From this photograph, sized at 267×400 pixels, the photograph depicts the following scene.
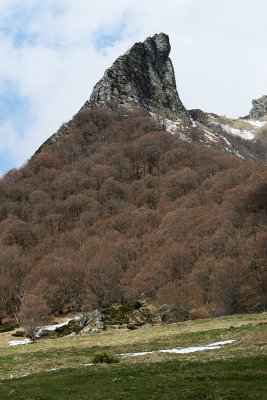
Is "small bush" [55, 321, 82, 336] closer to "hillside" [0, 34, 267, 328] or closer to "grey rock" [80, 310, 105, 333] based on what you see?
"grey rock" [80, 310, 105, 333]

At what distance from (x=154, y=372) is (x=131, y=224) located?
11320 centimetres

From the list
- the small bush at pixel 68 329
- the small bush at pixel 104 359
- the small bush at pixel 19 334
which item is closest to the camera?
the small bush at pixel 104 359

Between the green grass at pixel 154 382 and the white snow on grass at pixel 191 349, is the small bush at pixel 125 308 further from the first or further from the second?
the green grass at pixel 154 382

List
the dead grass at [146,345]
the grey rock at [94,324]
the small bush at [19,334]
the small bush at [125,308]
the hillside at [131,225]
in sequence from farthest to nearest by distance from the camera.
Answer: the hillside at [131,225]
the small bush at [125,308]
the small bush at [19,334]
the grey rock at [94,324]
the dead grass at [146,345]

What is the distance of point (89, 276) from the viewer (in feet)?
321

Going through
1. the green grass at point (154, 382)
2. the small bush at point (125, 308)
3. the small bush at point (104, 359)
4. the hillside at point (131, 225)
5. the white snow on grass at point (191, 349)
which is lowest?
the small bush at point (125, 308)

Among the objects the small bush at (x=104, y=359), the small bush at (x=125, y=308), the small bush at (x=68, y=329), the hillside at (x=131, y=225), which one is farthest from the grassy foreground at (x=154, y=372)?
the small bush at (x=125, y=308)

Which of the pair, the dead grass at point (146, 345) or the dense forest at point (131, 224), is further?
the dense forest at point (131, 224)

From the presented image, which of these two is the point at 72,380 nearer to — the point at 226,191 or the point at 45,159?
the point at 226,191

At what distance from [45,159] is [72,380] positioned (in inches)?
6501

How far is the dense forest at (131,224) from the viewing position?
284 ft

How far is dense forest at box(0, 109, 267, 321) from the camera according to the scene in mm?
86500

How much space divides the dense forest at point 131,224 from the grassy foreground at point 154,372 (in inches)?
1440

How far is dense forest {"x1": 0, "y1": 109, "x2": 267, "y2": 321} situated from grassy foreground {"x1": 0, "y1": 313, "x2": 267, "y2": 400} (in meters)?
36.6
